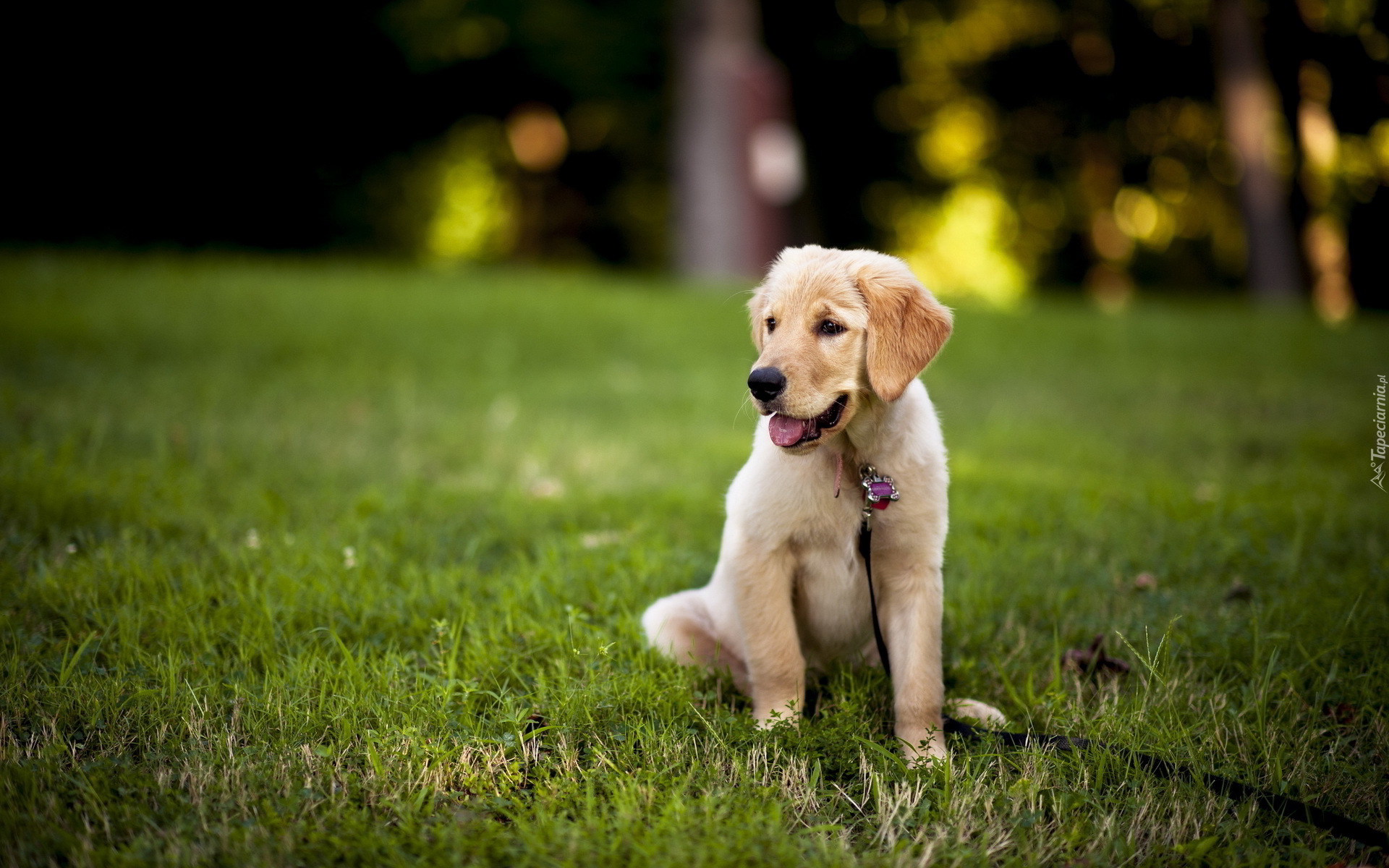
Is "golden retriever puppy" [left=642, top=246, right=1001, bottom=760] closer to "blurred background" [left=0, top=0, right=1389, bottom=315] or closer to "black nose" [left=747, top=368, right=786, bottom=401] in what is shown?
"black nose" [left=747, top=368, right=786, bottom=401]

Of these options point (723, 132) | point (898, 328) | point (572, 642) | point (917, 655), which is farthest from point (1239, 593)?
point (723, 132)

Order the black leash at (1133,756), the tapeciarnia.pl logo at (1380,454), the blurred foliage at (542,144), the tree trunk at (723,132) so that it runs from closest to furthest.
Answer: the black leash at (1133,756), the tapeciarnia.pl logo at (1380,454), the tree trunk at (723,132), the blurred foliage at (542,144)

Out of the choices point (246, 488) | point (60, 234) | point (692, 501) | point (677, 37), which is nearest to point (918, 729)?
point (692, 501)

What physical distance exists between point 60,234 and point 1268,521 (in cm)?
2042

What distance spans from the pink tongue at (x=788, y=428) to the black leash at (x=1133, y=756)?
0.25 meters

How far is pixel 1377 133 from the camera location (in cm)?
620

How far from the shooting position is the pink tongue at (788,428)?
260cm

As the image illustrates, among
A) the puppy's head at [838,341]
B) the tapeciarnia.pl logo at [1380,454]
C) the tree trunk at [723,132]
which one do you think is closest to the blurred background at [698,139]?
the tree trunk at [723,132]

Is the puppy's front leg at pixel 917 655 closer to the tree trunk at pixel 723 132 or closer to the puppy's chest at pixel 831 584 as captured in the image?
the puppy's chest at pixel 831 584

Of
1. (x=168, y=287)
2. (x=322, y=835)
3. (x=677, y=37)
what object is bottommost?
(x=322, y=835)

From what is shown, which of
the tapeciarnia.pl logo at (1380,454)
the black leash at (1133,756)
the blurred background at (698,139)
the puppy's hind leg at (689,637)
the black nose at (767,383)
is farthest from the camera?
the blurred background at (698,139)

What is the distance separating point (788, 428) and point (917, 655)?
0.73 metres

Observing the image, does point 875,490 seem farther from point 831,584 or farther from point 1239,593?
point 1239,593

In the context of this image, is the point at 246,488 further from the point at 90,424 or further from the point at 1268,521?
the point at 1268,521
